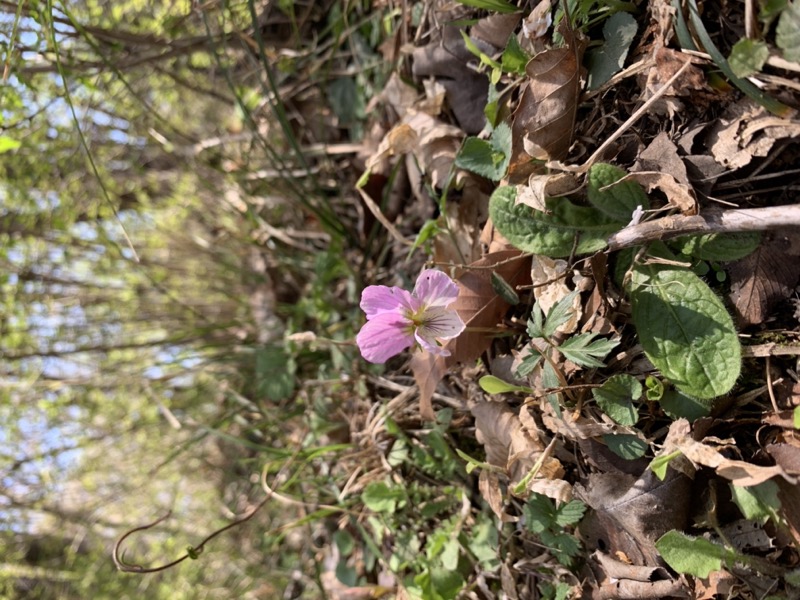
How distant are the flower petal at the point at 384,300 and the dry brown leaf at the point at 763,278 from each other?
55 centimetres

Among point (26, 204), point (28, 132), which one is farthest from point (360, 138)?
point (26, 204)

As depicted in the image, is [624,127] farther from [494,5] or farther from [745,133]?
[494,5]

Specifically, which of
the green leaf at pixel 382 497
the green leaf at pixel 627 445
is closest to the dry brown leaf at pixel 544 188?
the green leaf at pixel 627 445

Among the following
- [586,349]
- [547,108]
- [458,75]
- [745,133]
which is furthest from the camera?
[458,75]

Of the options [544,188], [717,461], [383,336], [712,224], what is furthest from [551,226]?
[717,461]

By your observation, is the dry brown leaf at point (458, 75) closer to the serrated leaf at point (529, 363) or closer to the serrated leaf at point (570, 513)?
the serrated leaf at point (529, 363)

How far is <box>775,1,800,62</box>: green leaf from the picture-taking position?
31.7 inches

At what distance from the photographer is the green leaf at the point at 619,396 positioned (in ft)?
3.37

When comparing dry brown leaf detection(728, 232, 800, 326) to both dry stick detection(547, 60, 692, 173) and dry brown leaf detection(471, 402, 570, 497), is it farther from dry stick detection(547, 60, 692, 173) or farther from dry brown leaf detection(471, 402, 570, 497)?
dry brown leaf detection(471, 402, 570, 497)

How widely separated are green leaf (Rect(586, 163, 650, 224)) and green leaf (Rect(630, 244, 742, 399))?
9cm

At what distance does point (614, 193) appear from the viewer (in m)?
1.04

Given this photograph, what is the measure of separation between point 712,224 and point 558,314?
0.29 metres

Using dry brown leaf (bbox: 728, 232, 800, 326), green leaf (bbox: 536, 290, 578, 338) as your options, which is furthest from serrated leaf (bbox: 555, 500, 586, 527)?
dry brown leaf (bbox: 728, 232, 800, 326)

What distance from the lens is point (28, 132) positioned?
1.78 m
